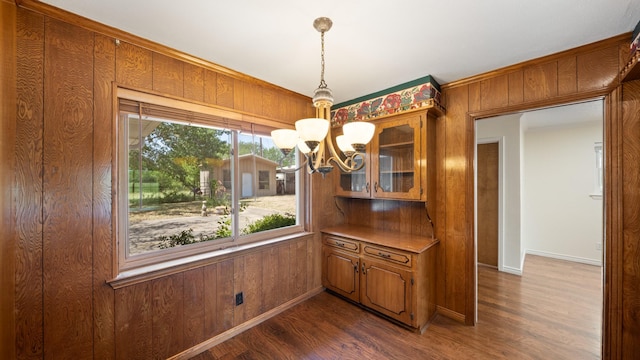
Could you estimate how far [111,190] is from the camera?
1623 millimetres

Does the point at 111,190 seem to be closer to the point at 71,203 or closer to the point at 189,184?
the point at 71,203

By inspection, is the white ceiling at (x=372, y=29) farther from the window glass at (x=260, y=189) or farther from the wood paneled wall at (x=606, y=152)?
the window glass at (x=260, y=189)

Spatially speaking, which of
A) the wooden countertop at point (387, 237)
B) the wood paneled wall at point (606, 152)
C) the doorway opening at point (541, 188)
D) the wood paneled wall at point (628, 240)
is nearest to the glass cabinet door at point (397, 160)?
the wood paneled wall at point (606, 152)

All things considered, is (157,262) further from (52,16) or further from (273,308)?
(52,16)

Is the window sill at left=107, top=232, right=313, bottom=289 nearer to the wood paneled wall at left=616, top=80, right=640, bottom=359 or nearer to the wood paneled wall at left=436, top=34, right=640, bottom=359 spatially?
the wood paneled wall at left=436, top=34, right=640, bottom=359

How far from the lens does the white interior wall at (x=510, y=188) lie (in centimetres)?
359

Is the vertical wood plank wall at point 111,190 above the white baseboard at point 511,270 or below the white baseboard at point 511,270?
above

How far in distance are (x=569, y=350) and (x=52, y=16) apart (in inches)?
176

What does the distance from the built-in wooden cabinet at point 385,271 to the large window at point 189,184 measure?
847mm

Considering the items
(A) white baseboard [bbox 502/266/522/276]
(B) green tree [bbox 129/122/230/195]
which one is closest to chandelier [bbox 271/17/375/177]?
(B) green tree [bbox 129/122/230/195]

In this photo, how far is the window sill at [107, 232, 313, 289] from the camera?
1660 millimetres

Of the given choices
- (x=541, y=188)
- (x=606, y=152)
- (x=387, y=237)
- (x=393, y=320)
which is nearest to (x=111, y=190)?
(x=387, y=237)

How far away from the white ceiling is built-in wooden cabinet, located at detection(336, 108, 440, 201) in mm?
515

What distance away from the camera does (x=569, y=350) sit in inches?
77.9
